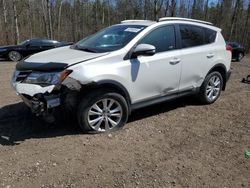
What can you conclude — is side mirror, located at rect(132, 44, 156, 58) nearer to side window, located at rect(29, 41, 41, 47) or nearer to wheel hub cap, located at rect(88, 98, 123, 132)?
wheel hub cap, located at rect(88, 98, 123, 132)

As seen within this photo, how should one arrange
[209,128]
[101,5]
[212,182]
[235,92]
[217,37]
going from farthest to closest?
[101,5] → [235,92] → [217,37] → [209,128] → [212,182]

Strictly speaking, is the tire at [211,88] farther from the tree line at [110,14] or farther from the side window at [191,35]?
the tree line at [110,14]

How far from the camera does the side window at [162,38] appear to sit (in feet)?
15.6

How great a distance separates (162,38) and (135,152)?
2156mm

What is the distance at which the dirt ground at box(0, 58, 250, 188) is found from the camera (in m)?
3.29

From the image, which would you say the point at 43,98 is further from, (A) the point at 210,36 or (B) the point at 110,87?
(A) the point at 210,36

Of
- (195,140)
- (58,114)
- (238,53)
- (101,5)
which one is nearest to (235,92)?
(195,140)

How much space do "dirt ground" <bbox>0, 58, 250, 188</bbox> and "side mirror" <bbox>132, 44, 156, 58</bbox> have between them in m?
1.26

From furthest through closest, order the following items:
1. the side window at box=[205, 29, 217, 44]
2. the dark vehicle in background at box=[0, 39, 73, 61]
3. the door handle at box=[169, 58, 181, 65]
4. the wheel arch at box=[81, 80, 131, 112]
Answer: the dark vehicle in background at box=[0, 39, 73, 61] < the side window at box=[205, 29, 217, 44] < the door handle at box=[169, 58, 181, 65] < the wheel arch at box=[81, 80, 131, 112]

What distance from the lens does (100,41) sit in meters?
5.04

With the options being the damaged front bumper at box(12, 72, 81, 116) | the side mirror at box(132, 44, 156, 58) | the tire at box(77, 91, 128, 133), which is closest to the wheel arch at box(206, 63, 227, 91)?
the side mirror at box(132, 44, 156, 58)

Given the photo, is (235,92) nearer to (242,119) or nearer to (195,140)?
(242,119)

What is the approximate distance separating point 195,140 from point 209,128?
64 cm

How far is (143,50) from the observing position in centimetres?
441
